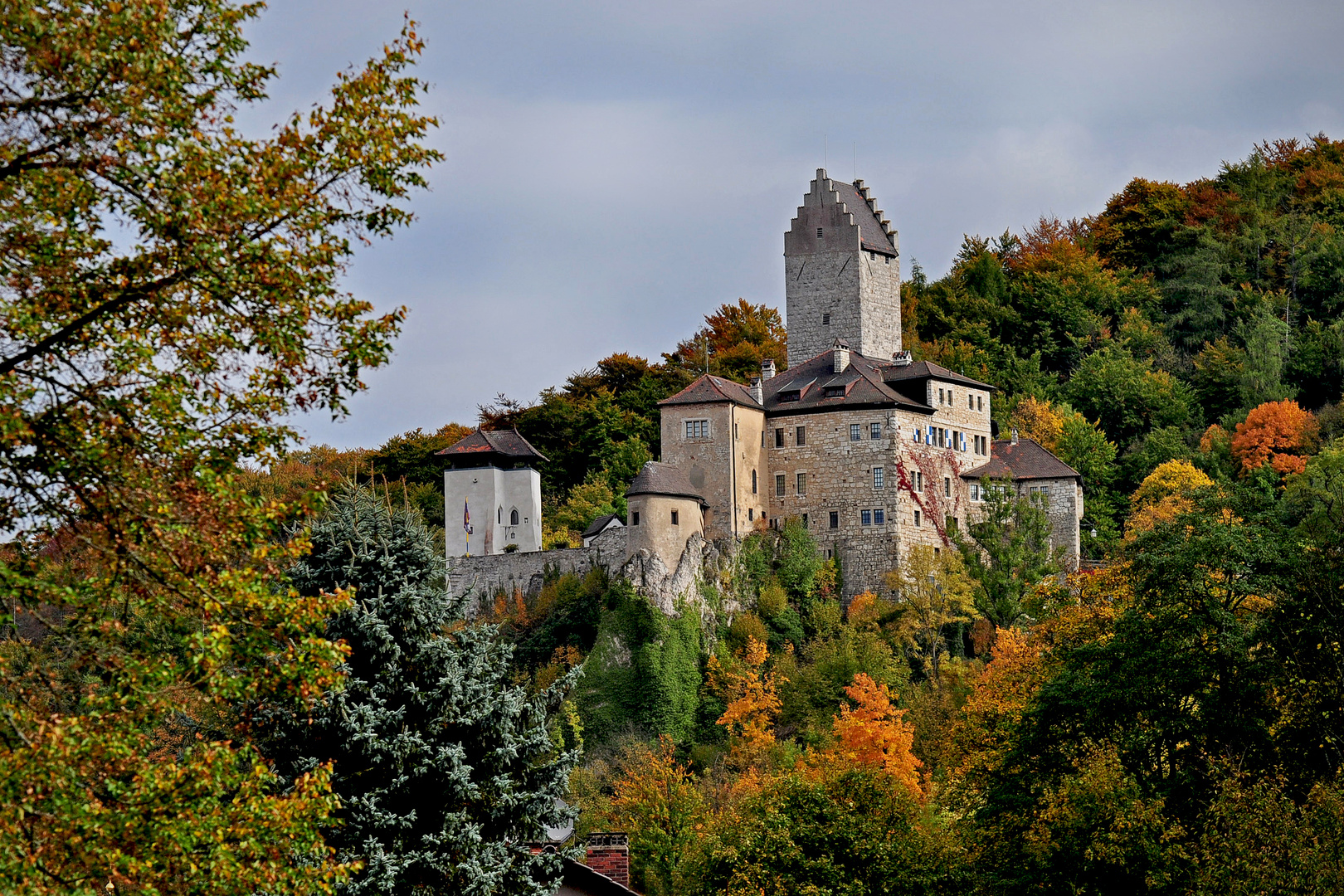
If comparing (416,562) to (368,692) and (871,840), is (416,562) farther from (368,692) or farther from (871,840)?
(871,840)

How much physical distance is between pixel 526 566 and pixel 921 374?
1597 centimetres

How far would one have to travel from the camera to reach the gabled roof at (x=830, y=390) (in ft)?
200

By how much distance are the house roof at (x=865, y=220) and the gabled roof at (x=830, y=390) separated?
22.3 ft

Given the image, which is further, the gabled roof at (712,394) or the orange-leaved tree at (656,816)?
the gabled roof at (712,394)

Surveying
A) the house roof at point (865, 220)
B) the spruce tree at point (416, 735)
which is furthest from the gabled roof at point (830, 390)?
the spruce tree at point (416, 735)

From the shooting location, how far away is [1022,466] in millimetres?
62781

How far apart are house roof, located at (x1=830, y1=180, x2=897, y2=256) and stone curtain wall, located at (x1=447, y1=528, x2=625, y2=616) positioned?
58.7 feet

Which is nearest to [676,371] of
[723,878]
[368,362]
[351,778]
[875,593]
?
[875,593]

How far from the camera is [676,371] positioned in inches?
3034

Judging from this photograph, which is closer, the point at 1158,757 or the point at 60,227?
the point at 60,227

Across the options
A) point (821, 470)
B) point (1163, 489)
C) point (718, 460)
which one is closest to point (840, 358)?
point (821, 470)

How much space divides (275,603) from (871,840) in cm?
2269

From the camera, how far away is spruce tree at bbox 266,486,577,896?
19516mm

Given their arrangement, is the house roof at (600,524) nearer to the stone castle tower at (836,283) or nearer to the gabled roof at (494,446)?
the gabled roof at (494,446)
